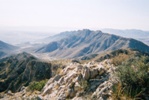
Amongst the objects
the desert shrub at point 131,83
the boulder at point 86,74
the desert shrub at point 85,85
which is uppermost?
the desert shrub at point 131,83

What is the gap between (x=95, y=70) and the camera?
26.6 meters

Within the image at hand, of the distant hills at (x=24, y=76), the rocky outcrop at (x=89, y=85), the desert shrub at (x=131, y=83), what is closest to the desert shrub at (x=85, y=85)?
the rocky outcrop at (x=89, y=85)

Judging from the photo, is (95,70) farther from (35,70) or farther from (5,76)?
(5,76)

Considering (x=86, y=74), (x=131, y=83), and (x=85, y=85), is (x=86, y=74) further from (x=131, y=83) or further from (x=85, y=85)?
(x=131, y=83)

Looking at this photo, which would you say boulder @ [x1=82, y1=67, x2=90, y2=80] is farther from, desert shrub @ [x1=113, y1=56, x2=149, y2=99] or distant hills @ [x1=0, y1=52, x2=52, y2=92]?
distant hills @ [x1=0, y1=52, x2=52, y2=92]

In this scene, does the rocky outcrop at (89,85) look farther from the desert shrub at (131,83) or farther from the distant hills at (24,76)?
the distant hills at (24,76)

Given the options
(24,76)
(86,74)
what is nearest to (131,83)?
(86,74)

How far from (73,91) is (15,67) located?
409ft

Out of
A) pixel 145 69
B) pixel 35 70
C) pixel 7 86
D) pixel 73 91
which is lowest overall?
pixel 7 86

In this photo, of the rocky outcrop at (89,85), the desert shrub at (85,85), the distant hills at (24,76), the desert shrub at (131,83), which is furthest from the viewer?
the distant hills at (24,76)

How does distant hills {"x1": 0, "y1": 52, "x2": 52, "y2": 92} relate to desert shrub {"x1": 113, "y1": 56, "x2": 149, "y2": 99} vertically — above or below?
below

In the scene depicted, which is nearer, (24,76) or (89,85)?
(89,85)

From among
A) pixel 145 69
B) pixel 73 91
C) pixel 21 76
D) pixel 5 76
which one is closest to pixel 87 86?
pixel 73 91

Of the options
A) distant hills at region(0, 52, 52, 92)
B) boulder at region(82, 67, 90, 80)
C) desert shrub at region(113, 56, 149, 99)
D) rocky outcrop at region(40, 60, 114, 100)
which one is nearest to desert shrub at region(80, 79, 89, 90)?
rocky outcrop at region(40, 60, 114, 100)
